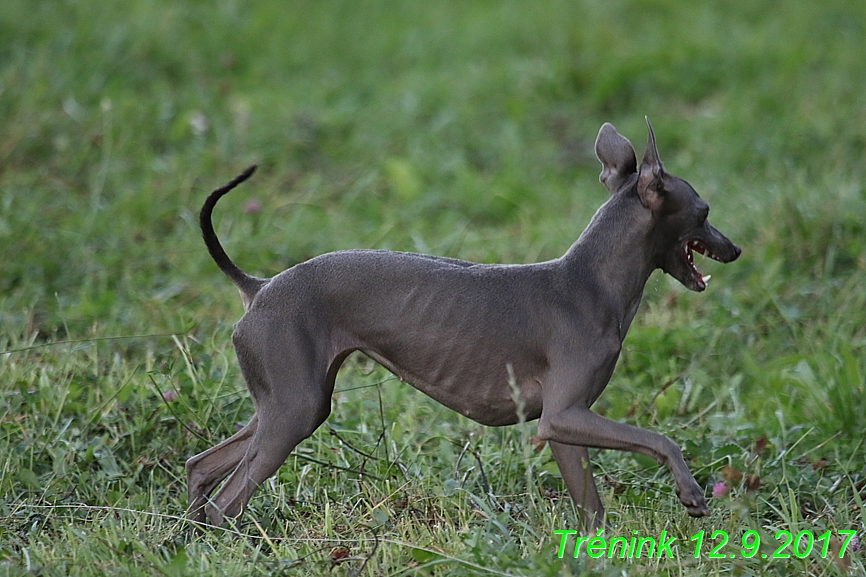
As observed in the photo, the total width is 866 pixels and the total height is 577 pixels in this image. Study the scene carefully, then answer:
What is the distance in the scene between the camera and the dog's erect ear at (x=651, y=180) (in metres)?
3.22

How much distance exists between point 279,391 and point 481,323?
25.8 inches

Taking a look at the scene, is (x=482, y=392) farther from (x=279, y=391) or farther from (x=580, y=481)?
(x=279, y=391)

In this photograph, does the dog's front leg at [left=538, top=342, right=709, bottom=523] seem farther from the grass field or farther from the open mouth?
the open mouth

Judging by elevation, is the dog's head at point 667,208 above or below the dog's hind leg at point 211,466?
above

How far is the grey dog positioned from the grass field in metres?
0.32

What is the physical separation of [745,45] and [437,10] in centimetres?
301

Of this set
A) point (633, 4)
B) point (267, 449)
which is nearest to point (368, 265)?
point (267, 449)

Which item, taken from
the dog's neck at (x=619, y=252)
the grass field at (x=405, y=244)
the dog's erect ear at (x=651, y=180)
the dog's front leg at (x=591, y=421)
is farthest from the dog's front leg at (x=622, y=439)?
the dog's erect ear at (x=651, y=180)

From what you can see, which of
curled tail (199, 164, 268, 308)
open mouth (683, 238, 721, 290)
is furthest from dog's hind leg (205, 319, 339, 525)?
open mouth (683, 238, 721, 290)

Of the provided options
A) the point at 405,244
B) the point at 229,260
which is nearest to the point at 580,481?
the point at 229,260

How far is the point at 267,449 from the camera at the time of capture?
10.7 ft

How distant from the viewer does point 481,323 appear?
3275mm

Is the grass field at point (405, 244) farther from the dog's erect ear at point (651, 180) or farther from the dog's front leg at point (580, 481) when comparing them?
the dog's erect ear at point (651, 180)

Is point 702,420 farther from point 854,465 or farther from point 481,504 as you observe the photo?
point 481,504
